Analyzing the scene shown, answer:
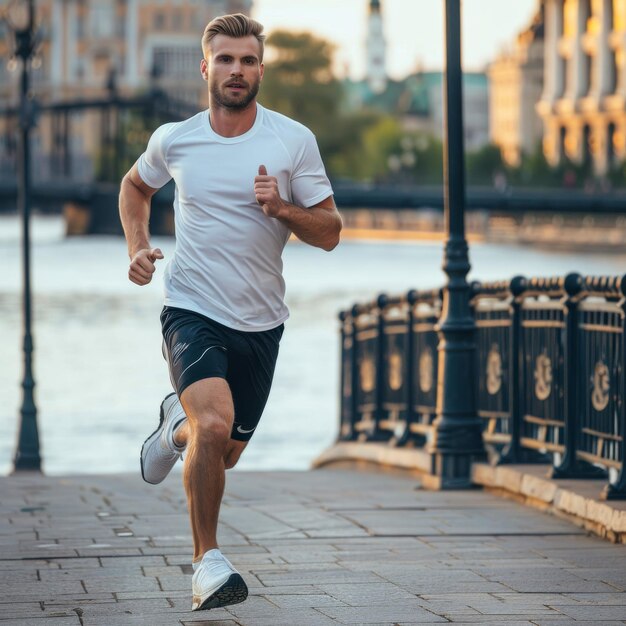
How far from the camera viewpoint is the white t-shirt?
18.6 feet

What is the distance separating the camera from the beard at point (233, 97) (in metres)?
5.68

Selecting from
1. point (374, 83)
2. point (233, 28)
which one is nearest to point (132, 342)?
point (233, 28)

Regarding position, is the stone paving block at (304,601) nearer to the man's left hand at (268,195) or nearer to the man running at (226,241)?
the man running at (226,241)

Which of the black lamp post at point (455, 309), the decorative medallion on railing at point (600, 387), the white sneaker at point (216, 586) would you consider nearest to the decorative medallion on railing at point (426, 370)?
the black lamp post at point (455, 309)

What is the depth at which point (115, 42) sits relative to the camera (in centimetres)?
15050

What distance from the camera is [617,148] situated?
364 ft

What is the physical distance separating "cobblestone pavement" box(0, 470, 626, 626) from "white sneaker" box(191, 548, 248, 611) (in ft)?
0.40

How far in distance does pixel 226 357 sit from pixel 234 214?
44 centimetres

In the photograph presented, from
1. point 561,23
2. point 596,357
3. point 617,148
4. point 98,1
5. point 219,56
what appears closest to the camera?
point 219,56

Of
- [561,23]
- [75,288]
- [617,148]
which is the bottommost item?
[75,288]

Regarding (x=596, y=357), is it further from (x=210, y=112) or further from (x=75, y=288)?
(x=75, y=288)

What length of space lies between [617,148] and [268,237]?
4218 inches

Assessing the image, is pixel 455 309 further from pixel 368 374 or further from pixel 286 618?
pixel 286 618

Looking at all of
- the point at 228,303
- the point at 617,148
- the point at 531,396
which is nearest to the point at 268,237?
the point at 228,303
